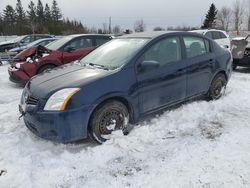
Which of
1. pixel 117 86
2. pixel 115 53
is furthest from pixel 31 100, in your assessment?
pixel 115 53

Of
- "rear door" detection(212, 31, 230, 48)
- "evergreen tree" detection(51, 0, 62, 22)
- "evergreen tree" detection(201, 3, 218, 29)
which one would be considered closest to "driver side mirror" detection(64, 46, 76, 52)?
"rear door" detection(212, 31, 230, 48)

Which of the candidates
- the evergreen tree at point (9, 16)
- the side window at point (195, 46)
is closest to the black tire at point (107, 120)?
the side window at point (195, 46)

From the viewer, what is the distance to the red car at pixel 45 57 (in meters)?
7.19

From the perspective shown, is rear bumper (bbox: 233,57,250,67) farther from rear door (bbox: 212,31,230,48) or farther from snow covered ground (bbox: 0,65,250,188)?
snow covered ground (bbox: 0,65,250,188)

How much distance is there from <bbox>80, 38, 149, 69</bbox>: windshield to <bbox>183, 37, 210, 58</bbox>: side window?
972 mm

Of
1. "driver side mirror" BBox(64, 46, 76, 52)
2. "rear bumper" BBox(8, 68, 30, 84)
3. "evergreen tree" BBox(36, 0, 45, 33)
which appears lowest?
"rear bumper" BBox(8, 68, 30, 84)

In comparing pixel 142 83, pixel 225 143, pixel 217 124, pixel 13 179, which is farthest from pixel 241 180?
pixel 13 179

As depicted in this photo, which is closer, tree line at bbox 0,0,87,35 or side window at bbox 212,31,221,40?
side window at bbox 212,31,221,40

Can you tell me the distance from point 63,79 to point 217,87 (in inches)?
135

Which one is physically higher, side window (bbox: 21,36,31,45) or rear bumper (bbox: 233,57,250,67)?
side window (bbox: 21,36,31,45)

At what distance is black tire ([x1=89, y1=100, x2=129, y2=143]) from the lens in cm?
343

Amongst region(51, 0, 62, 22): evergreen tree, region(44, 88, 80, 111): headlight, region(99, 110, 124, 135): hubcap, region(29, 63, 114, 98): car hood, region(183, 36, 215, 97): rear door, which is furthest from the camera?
region(51, 0, 62, 22): evergreen tree

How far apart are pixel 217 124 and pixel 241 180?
1581 millimetres

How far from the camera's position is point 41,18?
58.0m
